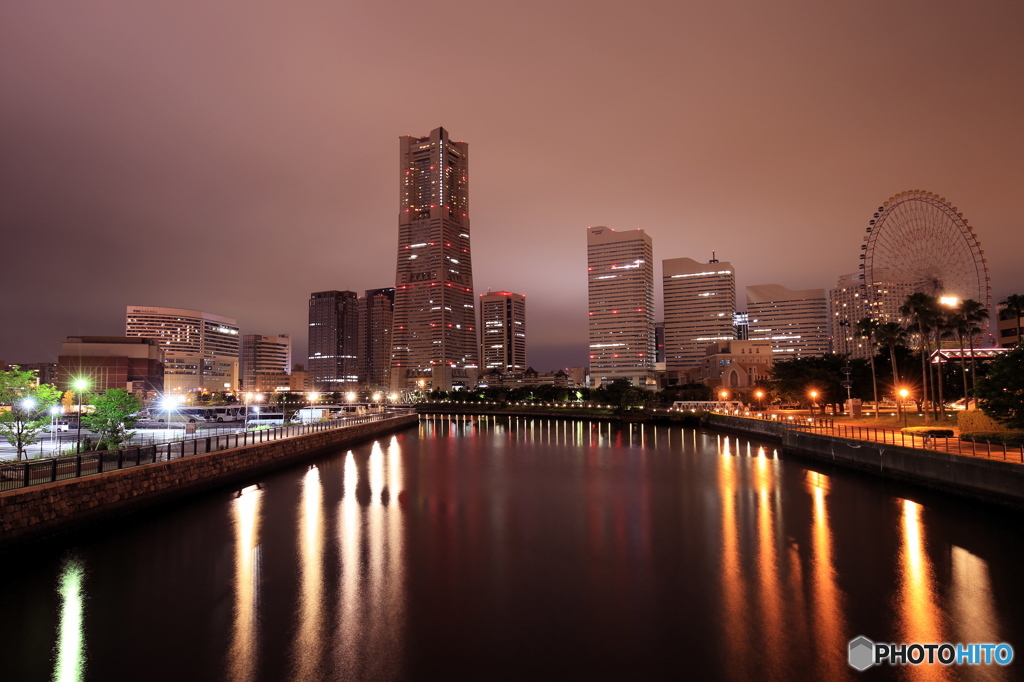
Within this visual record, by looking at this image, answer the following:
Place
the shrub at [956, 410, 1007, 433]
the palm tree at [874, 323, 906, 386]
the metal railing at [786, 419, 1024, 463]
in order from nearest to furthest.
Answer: the metal railing at [786, 419, 1024, 463], the shrub at [956, 410, 1007, 433], the palm tree at [874, 323, 906, 386]

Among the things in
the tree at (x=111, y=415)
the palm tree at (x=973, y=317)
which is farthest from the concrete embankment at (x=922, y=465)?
the tree at (x=111, y=415)

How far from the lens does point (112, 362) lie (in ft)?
465

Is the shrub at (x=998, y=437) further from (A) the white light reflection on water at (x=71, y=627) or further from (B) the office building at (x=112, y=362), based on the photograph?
(B) the office building at (x=112, y=362)

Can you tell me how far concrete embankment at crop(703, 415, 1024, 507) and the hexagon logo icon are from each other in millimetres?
18790

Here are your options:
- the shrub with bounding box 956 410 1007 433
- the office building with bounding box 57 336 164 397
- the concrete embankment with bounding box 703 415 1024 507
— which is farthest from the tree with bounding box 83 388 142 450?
the office building with bounding box 57 336 164 397

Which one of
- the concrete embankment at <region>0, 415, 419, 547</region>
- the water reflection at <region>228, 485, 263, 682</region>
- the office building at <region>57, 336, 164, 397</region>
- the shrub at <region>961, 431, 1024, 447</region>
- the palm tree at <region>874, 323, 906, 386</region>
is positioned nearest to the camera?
the water reflection at <region>228, 485, 263, 682</region>

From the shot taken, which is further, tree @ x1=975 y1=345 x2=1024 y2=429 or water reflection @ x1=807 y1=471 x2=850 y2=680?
tree @ x1=975 y1=345 x2=1024 y2=429

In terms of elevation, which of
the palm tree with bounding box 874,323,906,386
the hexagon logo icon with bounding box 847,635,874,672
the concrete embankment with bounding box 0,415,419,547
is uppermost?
the palm tree with bounding box 874,323,906,386

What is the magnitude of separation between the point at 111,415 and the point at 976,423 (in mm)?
56008

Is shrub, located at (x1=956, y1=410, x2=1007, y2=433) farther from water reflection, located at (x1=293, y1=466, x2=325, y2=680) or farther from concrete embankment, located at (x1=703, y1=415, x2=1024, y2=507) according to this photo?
water reflection, located at (x1=293, y1=466, x2=325, y2=680)

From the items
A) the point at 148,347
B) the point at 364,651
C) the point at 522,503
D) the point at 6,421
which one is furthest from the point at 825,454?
the point at 148,347

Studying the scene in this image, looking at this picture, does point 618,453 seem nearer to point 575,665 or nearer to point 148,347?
point 575,665

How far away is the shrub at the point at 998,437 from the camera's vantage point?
31155 mm

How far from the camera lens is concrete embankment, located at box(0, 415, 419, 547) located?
66.3ft
